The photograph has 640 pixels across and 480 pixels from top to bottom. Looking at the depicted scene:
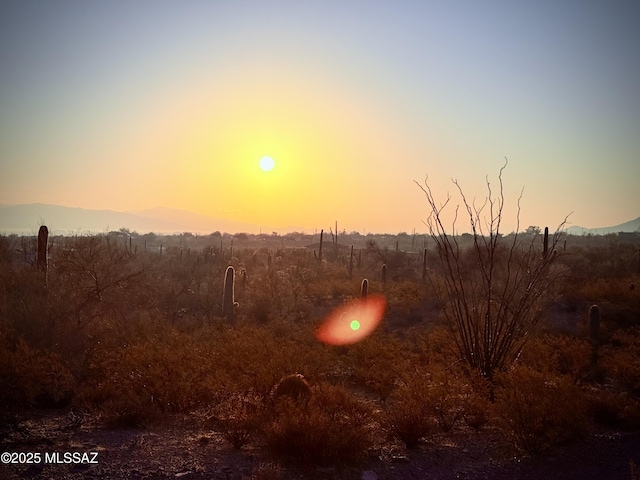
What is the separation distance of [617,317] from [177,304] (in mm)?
17675

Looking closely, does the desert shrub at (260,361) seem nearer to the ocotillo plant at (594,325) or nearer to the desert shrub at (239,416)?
the desert shrub at (239,416)

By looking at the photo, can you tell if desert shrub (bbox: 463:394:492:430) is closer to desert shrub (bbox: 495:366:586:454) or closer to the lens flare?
desert shrub (bbox: 495:366:586:454)

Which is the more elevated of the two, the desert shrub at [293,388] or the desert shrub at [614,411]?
the desert shrub at [293,388]

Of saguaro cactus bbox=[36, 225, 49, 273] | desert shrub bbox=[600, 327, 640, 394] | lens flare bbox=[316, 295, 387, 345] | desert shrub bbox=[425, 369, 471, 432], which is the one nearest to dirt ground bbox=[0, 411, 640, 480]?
desert shrub bbox=[425, 369, 471, 432]

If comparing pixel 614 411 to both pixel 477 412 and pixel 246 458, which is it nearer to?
pixel 477 412

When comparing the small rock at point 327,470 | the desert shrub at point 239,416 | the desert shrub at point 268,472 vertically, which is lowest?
the small rock at point 327,470

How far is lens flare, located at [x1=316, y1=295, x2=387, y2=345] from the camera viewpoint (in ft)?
51.9

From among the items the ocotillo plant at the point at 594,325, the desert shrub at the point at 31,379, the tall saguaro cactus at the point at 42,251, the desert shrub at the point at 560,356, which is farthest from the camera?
the ocotillo plant at the point at 594,325

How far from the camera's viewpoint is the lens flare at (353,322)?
15813 millimetres

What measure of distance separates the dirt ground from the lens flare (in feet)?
25.1

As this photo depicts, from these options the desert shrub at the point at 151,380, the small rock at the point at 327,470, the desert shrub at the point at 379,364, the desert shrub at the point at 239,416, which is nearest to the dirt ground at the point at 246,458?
the small rock at the point at 327,470

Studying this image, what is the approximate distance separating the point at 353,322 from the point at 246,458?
12344mm

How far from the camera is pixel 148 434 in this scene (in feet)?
25.2

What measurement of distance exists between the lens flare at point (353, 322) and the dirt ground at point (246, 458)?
7647mm
